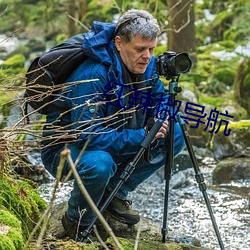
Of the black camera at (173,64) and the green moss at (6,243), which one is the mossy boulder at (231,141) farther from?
the green moss at (6,243)

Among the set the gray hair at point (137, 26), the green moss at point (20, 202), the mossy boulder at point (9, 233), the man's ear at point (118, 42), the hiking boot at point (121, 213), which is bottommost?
the hiking boot at point (121, 213)

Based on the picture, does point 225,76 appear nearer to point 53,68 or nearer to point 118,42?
point 118,42

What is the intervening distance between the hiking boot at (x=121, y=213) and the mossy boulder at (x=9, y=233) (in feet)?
3.69

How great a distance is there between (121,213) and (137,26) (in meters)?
1.16

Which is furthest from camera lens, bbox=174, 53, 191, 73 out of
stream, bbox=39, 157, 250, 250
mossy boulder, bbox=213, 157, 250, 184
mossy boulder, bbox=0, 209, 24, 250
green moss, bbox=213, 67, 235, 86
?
green moss, bbox=213, 67, 235, 86

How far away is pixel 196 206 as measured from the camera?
5.23m

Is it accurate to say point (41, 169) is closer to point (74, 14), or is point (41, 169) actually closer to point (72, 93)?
point (72, 93)

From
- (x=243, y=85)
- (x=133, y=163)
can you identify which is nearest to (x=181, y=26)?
(x=243, y=85)

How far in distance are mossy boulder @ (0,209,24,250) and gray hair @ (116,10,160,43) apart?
1.21m

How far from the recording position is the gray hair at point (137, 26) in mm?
3174

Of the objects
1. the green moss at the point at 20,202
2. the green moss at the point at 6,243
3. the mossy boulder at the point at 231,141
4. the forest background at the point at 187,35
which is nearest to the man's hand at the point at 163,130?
the green moss at the point at 20,202

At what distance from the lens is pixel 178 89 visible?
312 cm

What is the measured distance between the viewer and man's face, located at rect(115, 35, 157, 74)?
320 cm

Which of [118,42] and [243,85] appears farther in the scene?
[243,85]
